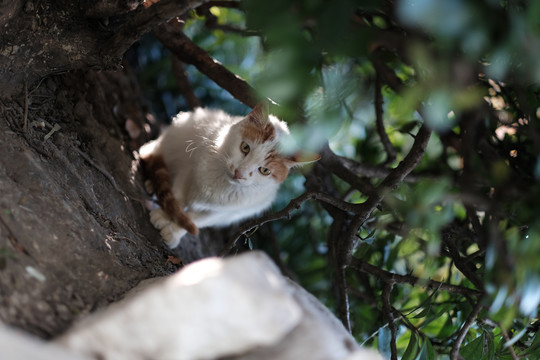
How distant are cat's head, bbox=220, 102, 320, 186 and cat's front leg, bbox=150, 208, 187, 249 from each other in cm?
34

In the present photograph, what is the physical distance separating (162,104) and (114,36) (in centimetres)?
171

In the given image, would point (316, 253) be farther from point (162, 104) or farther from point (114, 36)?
point (114, 36)

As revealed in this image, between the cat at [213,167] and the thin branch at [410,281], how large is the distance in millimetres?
511

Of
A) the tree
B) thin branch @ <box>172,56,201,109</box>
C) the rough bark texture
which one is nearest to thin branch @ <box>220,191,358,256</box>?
the tree

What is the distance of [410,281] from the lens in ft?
6.20

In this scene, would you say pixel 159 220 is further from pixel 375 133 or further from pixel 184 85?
pixel 375 133

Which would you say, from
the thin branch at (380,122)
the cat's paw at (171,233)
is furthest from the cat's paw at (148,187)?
the thin branch at (380,122)

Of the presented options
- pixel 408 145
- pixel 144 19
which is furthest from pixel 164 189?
pixel 408 145

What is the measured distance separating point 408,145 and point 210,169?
1253mm

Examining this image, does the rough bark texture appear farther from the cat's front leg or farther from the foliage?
the foliage

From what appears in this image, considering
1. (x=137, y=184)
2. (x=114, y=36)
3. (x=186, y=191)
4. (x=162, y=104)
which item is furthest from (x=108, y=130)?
(x=162, y=104)

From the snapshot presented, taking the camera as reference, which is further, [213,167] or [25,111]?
[213,167]

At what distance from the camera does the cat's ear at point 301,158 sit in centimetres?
216

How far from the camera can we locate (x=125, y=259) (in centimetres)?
163
